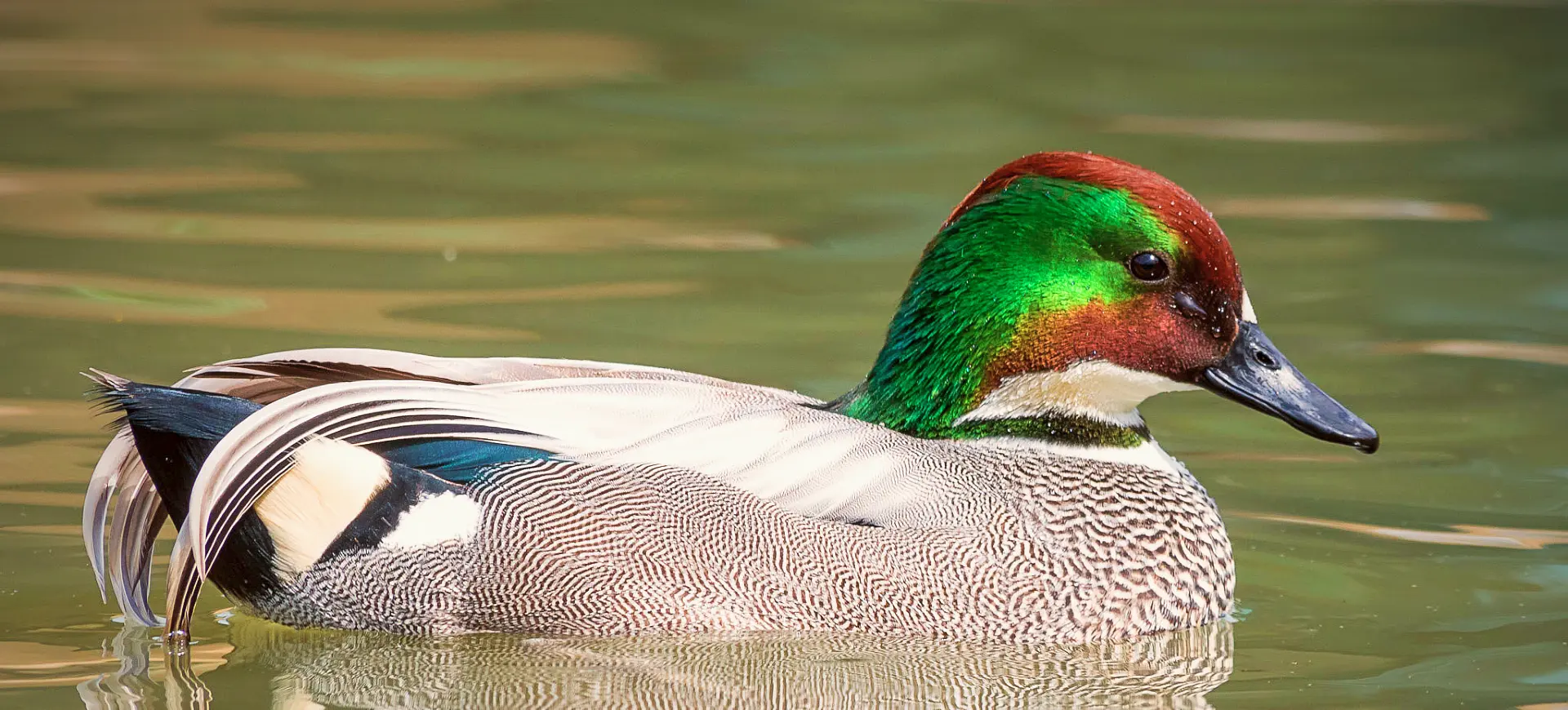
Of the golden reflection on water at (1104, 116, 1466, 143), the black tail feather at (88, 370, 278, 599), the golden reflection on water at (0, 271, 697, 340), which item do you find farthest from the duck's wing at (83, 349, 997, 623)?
the golden reflection on water at (1104, 116, 1466, 143)

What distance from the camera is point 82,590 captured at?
5.97m

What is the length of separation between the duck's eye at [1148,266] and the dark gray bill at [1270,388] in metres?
0.27

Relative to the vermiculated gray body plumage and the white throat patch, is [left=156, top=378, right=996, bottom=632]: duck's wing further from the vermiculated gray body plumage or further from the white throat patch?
the white throat patch

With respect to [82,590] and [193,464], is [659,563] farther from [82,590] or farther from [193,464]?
[82,590]

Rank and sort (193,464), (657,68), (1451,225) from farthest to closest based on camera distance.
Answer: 1. (657,68)
2. (1451,225)
3. (193,464)

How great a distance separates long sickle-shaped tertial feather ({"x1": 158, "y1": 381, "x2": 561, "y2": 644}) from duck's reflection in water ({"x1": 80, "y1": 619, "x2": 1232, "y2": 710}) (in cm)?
27

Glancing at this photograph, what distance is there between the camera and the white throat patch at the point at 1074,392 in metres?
5.88

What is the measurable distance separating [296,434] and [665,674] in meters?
1.01

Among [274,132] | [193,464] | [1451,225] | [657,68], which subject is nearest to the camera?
[193,464]

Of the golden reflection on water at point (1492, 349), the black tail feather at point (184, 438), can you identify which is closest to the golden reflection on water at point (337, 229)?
the golden reflection on water at point (1492, 349)

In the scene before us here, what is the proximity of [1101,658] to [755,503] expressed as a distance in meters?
0.93

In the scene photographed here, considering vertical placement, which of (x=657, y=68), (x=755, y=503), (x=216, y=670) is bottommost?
(x=216, y=670)

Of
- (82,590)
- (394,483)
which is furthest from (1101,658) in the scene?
(82,590)

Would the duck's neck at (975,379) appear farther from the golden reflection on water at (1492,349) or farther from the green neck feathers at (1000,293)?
the golden reflection on water at (1492,349)
